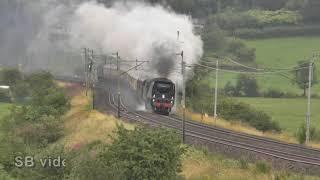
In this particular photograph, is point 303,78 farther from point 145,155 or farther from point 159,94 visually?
point 145,155

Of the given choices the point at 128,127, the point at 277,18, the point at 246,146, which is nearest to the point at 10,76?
the point at 128,127

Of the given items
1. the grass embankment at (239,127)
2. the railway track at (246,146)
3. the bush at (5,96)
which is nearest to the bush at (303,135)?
the grass embankment at (239,127)

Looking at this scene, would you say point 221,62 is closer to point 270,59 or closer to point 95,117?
point 270,59

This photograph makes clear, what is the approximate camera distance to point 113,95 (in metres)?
76.9

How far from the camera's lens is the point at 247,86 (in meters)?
95.9

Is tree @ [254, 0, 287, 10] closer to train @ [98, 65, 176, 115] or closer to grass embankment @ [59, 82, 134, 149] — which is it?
grass embankment @ [59, 82, 134, 149]

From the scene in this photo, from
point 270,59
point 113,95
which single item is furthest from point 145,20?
point 270,59

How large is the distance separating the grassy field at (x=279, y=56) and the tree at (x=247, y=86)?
4.40 ft

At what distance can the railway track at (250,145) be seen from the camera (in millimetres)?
31230

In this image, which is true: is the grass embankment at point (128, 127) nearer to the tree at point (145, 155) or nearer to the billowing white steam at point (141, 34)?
the tree at point (145, 155)

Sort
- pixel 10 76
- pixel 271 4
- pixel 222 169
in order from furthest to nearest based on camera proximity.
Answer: pixel 271 4 < pixel 10 76 < pixel 222 169

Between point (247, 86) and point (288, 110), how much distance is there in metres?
16.0

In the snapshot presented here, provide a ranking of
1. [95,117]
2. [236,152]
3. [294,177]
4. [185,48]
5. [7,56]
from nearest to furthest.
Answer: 1. [294,177]
2. [236,152]
3. [95,117]
4. [185,48]
5. [7,56]

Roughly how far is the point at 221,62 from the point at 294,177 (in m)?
77.3
